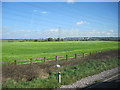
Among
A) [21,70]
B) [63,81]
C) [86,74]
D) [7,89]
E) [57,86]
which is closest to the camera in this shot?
[7,89]

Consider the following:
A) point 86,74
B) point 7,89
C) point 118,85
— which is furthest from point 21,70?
point 118,85

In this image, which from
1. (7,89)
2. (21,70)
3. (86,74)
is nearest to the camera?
(7,89)

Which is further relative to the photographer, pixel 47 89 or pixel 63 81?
pixel 63 81

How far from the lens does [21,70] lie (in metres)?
9.86

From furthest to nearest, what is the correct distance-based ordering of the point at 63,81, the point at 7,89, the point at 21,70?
the point at 21,70, the point at 63,81, the point at 7,89

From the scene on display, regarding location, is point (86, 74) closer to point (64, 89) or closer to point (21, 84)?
point (64, 89)

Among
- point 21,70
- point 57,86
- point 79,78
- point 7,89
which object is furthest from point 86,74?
point 7,89

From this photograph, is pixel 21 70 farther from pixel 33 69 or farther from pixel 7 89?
pixel 7 89

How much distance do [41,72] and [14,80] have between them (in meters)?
2.26

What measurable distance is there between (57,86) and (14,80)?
10.0 feet

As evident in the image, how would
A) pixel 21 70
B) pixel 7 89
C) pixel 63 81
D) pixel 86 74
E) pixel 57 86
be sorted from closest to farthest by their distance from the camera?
pixel 7 89, pixel 57 86, pixel 63 81, pixel 21 70, pixel 86 74

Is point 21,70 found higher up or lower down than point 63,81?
higher up

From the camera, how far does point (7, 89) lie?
7.53 metres

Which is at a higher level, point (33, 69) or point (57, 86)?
point (33, 69)
